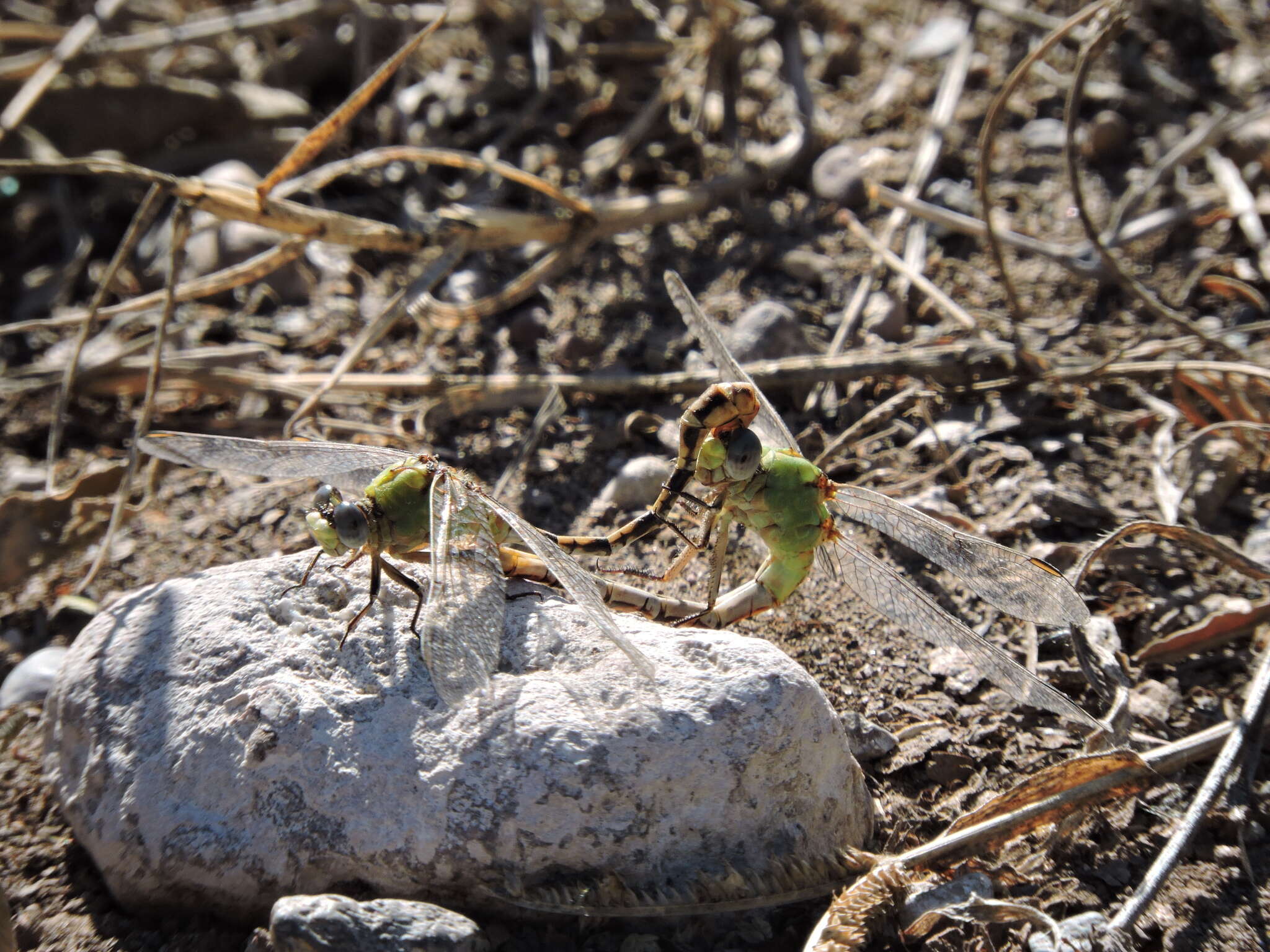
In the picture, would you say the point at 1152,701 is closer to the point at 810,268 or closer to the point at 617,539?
the point at 617,539

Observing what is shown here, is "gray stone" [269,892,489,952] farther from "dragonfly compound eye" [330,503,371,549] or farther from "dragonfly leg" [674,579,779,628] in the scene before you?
"dragonfly leg" [674,579,779,628]

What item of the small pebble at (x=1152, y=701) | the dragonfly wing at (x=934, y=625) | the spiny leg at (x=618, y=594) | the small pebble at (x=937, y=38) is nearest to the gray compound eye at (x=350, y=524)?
the spiny leg at (x=618, y=594)

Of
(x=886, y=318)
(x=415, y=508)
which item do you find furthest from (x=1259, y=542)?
(x=415, y=508)

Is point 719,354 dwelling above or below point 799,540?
above

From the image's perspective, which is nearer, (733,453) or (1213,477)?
(733,453)

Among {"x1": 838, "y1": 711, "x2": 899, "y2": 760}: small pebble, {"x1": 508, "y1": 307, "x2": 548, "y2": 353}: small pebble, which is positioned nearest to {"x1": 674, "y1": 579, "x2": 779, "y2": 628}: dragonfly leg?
{"x1": 838, "y1": 711, "x2": 899, "y2": 760}: small pebble

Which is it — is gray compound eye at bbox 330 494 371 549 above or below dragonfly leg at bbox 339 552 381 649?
above

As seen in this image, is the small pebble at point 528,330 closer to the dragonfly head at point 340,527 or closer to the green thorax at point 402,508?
the green thorax at point 402,508
